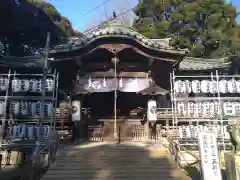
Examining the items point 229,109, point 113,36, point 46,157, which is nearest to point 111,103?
point 113,36

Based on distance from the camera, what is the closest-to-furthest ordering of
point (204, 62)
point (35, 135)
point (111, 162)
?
point (111, 162), point (35, 135), point (204, 62)

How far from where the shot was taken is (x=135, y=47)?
15.5 meters

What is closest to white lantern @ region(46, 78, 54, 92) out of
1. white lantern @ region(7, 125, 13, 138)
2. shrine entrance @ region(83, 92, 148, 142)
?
shrine entrance @ region(83, 92, 148, 142)

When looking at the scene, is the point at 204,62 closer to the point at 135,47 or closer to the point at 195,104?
the point at 195,104

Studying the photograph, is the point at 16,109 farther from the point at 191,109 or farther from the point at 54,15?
the point at 54,15

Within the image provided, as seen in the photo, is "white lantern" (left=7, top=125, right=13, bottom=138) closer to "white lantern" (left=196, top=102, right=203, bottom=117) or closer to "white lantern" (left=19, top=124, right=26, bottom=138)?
"white lantern" (left=19, top=124, right=26, bottom=138)

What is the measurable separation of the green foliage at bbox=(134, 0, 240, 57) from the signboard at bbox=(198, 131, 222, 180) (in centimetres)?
1713

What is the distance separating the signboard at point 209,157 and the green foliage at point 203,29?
17.1 m

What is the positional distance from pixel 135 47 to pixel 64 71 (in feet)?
16.0

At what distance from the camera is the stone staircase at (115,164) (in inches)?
395

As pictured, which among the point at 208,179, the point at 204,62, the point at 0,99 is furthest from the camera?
the point at 204,62

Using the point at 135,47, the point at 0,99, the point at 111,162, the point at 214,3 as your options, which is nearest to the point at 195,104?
the point at 135,47

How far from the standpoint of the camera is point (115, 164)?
433 inches

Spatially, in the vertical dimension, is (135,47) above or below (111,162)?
above
